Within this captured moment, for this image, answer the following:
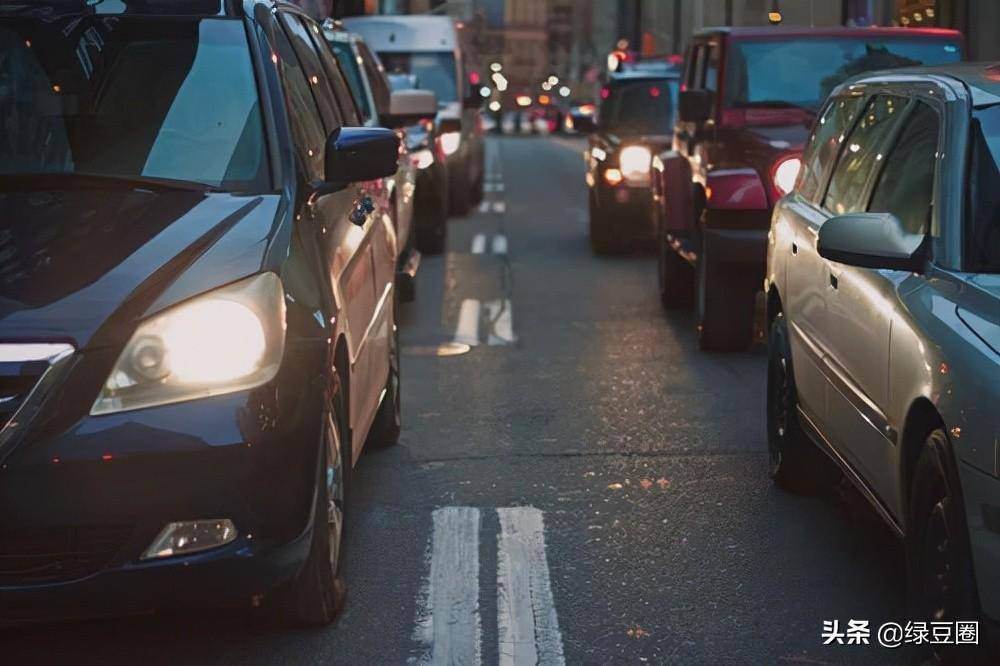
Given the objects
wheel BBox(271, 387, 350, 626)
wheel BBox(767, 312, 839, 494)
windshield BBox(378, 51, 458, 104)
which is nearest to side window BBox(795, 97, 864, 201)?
wheel BBox(767, 312, 839, 494)

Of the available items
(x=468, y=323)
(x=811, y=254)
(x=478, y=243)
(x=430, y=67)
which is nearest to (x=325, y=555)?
(x=811, y=254)

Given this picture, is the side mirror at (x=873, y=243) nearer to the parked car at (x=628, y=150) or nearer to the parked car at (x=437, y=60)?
the parked car at (x=628, y=150)

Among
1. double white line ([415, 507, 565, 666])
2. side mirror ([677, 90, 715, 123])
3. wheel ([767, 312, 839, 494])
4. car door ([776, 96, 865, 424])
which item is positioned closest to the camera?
double white line ([415, 507, 565, 666])

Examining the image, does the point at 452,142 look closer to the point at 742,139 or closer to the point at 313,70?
the point at 742,139

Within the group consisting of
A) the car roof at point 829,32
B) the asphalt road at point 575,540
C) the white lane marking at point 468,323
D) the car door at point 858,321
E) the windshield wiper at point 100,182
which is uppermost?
the car roof at point 829,32

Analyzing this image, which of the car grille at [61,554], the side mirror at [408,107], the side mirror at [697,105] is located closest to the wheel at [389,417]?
the car grille at [61,554]

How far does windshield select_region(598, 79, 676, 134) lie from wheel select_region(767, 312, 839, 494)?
9.69 m

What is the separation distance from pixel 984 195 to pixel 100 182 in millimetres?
2514

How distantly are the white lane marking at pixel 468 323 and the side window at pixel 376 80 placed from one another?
1540mm

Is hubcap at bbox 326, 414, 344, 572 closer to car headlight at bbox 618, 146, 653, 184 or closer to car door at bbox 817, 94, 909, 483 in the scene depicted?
car door at bbox 817, 94, 909, 483

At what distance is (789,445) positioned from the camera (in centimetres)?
681

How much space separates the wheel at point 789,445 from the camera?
6.76 metres

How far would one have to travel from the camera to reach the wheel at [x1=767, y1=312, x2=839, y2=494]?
22.2 ft

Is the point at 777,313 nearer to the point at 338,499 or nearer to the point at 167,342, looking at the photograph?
the point at 338,499
